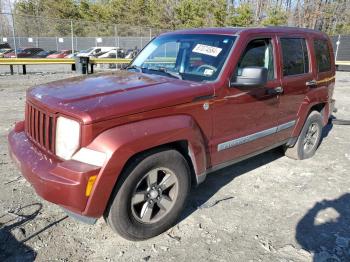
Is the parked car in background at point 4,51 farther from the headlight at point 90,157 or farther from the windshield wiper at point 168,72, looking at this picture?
the headlight at point 90,157

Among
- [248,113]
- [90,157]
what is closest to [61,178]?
[90,157]

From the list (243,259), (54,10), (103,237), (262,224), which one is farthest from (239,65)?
(54,10)

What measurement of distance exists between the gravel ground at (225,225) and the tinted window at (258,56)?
1.49 m

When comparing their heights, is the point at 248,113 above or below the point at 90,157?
above

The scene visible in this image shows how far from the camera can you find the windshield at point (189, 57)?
3.70m

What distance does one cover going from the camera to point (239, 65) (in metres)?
3.74

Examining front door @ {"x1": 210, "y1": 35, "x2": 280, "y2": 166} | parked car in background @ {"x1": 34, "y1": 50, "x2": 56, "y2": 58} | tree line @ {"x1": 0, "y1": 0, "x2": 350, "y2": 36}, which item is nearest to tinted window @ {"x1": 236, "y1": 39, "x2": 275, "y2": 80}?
front door @ {"x1": 210, "y1": 35, "x2": 280, "y2": 166}

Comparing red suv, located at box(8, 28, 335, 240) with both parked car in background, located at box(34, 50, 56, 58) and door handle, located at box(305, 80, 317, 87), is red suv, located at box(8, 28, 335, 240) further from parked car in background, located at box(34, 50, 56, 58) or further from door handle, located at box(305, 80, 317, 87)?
parked car in background, located at box(34, 50, 56, 58)

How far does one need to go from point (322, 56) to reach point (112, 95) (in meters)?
3.81

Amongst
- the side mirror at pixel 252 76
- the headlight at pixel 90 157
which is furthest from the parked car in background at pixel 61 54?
the headlight at pixel 90 157

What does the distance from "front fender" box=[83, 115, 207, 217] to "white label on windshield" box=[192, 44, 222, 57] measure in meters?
1.05

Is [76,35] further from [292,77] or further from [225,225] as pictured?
[225,225]

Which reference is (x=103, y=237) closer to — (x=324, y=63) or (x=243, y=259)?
(x=243, y=259)

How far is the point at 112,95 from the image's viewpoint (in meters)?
3.00
